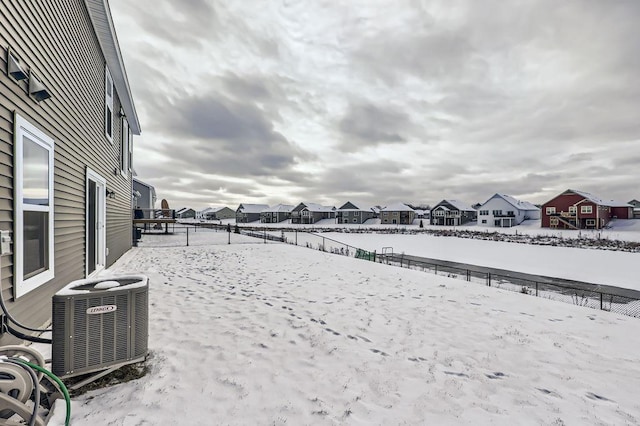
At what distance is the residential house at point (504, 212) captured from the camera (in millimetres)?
52938

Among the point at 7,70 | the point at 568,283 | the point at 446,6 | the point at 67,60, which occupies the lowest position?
the point at 568,283

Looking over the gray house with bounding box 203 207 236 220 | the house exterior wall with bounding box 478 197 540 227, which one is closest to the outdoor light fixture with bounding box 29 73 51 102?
the house exterior wall with bounding box 478 197 540 227

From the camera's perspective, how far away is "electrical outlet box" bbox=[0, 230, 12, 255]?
3.24m

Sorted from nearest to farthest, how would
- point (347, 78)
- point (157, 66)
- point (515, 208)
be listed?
point (157, 66) → point (347, 78) → point (515, 208)

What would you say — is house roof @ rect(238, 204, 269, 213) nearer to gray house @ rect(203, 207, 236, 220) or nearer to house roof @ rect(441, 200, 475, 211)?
gray house @ rect(203, 207, 236, 220)

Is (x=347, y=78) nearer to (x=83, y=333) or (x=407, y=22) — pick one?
(x=407, y=22)

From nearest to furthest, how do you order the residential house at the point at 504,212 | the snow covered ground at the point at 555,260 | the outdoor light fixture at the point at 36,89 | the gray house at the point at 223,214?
the outdoor light fixture at the point at 36,89
the snow covered ground at the point at 555,260
the residential house at the point at 504,212
the gray house at the point at 223,214

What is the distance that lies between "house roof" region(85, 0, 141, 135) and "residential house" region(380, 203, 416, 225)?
60832 millimetres

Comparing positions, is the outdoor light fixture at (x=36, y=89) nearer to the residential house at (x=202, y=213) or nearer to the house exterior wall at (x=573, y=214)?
the house exterior wall at (x=573, y=214)

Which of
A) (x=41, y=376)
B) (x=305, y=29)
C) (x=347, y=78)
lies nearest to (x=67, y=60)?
(x=41, y=376)

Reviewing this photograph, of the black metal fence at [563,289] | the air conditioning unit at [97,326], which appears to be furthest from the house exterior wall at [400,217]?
the air conditioning unit at [97,326]

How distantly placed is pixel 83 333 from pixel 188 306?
3212mm

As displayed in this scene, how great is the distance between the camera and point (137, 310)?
3215 mm

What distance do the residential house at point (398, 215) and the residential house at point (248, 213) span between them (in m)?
37.3
